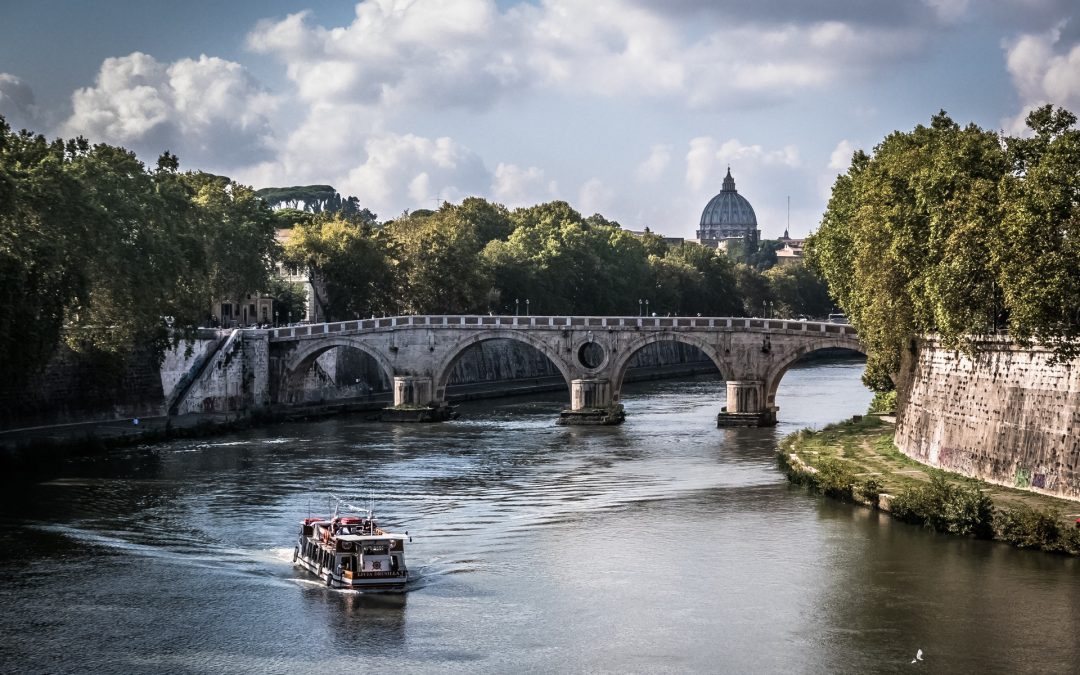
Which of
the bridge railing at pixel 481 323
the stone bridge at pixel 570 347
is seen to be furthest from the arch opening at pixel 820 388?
the bridge railing at pixel 481 323

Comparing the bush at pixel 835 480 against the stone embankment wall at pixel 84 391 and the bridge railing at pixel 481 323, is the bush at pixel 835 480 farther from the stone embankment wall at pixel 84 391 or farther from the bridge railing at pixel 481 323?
the stone embankment wall at pixel 84 391

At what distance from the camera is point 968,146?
5588 centimetres

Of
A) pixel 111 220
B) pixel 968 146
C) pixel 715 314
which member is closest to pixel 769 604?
pixel 968 146

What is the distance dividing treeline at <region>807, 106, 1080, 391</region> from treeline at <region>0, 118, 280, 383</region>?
34.0 m

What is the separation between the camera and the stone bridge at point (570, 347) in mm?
85625

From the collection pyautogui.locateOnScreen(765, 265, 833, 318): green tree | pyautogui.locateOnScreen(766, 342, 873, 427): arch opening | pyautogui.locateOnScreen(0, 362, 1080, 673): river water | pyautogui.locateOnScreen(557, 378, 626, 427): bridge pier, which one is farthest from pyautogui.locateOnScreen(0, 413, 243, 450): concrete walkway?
pyautogui.locateOnScreen(765, 265, 833, 318): green tree

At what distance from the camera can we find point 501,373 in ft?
376

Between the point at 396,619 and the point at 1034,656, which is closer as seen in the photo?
the point at 1034,656

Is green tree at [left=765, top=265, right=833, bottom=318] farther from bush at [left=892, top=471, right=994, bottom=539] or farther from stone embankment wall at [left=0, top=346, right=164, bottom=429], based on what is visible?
bush at [left=892, top=471, right=994, bottom=539]

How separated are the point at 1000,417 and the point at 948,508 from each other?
6020 millimetres

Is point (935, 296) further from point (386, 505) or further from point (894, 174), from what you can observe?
point (386, 505)

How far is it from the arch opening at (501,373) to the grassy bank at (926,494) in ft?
127

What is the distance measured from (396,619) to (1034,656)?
51.2 feet

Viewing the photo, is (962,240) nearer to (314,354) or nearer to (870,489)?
(870,489)
